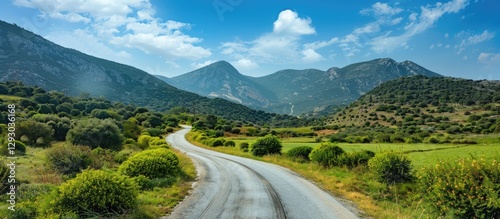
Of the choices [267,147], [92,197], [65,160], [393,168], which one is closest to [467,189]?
[393,168]

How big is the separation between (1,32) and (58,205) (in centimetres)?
24625

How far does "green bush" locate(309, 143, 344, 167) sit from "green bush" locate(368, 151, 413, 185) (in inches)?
291

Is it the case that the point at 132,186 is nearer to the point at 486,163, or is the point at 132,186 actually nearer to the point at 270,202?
the point at 270,202

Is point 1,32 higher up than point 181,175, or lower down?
higher up

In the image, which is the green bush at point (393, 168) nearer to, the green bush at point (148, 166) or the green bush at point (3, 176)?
the green bush at point (148, 166)

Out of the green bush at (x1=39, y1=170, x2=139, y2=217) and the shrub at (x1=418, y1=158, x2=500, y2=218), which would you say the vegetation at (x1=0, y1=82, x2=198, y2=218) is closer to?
the green bush at (x1=39, y1=170, x2=139, y2=217)

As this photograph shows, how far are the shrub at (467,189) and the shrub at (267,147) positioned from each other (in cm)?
2841

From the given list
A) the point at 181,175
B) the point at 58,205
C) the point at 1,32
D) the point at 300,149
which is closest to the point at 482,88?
the point at 300,149

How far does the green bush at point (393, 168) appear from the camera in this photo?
19453 mm

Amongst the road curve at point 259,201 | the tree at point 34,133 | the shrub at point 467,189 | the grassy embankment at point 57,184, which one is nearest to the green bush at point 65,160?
the grassy embankment at point 57,184

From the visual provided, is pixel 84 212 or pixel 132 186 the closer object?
pixel 84 212

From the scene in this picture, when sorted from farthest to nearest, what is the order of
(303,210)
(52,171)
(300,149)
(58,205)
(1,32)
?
(1,32) → (300,149) → (52,171) → (303,210) → (58,205)

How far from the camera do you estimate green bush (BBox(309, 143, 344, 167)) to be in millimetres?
27531

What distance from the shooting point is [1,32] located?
195 m
